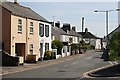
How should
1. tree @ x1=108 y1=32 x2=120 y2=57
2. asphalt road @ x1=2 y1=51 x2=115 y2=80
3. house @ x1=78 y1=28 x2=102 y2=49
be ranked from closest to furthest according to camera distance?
tree @ x1=108 y1=32 x2=120 y2=57
asphalt road @ x1=2 y1=51 x2=115 y2=80
house @ x1=78 y1=28 x2=102 y2=49

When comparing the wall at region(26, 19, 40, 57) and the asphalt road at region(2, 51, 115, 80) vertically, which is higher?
the wall at region(26, 19, 40, 57)

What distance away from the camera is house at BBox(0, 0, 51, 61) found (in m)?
41.2

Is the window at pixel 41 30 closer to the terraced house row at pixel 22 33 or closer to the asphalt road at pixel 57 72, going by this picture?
the terraced house row at pixel 22 33

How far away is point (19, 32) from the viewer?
44.0 meters

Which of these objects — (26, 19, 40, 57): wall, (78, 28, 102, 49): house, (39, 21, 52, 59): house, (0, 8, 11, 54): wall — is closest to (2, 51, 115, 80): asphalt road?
(0, 8, 11, 54): wall

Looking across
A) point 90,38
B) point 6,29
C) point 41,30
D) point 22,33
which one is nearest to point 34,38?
point 41,30

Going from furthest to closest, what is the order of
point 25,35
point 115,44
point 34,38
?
1. point 34,38
2. point 25,35
3. point 115,44

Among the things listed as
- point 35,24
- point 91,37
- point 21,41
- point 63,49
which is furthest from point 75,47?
point 91,37

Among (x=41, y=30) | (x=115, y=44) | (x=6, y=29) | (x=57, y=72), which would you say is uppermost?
(x=41, y=30)

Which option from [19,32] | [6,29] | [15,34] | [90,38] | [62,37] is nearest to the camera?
[6,29]

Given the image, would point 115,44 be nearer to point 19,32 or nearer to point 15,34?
point 15,34

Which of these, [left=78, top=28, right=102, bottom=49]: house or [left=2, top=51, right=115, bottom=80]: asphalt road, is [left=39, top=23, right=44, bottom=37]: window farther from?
[left=78, top=28, right=102, bottom=49]: house

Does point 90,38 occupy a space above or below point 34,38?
above

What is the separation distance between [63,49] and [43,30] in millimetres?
14815
